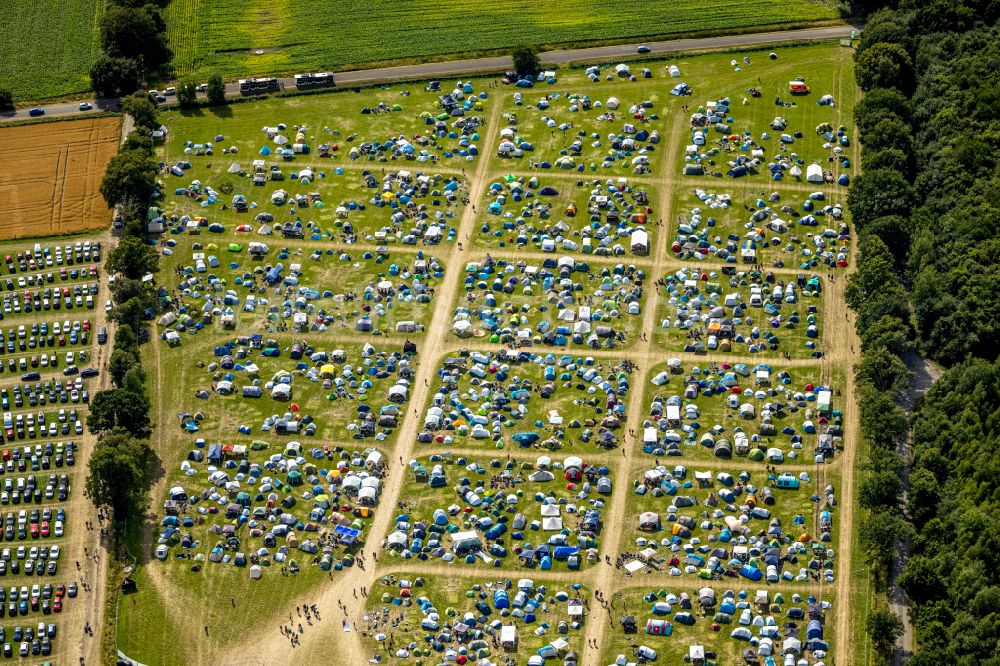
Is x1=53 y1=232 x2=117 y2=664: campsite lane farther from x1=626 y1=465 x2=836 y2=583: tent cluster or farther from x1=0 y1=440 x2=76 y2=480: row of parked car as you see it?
x1=626 y1=465 x2=836 y2=583: tent cluster

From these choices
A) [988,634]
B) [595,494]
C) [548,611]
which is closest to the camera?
[988,634]

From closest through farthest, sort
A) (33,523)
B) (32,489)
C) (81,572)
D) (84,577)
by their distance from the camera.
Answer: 1. (84,577)
2. (81,572)
3. (33,523)
4. (32,489)

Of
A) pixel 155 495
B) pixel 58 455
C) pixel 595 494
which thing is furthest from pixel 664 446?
pixel 58 455

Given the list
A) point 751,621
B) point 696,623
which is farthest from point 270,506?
point 751,621

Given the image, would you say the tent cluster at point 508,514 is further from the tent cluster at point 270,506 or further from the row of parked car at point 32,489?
the row of parked car at point 32,489

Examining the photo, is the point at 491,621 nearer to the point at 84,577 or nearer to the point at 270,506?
the point at 270,506

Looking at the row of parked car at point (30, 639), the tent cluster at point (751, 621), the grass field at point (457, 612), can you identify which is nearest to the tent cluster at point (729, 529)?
the tent cluster at point (751, 621)

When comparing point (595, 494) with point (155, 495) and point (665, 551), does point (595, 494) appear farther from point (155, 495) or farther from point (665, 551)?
point (155, 495)
